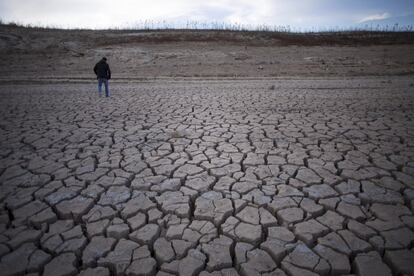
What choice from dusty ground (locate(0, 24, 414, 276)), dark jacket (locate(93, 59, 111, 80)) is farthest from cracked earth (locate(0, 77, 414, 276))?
dark jacket (locate(93, 59, 111, 80))

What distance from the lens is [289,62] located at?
1477cm

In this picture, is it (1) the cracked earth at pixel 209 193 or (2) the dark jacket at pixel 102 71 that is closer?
(1) the cracked earth at pixel 209 193

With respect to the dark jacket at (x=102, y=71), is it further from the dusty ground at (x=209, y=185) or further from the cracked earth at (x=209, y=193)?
the cracked earth at (x=209, y=193)

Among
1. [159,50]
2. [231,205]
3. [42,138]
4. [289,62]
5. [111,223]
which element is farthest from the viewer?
[159,50]

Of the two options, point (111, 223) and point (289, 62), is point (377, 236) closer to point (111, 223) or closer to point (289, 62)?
point (111, 223)

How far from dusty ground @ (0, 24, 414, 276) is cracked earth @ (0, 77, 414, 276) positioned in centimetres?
1

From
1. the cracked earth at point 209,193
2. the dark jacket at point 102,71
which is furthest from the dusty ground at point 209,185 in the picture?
the dark jacket at point 102,71

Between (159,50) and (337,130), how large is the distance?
14.8 m

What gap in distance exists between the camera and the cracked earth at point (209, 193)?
6.46 ft

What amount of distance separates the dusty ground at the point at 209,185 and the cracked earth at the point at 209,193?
14mm

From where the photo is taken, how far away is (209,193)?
280 centimetres

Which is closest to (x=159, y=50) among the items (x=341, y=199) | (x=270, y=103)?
(x=270, y=103)

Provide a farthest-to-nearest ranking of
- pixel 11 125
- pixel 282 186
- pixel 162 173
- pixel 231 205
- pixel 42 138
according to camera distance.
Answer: pixel 11 125 → pixel 42 138 → pixel 162 173 → pixel 282 186 → pixel 231 205

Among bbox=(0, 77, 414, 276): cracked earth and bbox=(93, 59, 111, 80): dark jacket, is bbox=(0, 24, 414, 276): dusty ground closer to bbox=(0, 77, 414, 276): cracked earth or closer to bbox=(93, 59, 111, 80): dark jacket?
bbox=(0, 77, 414, 276): cracked earth
